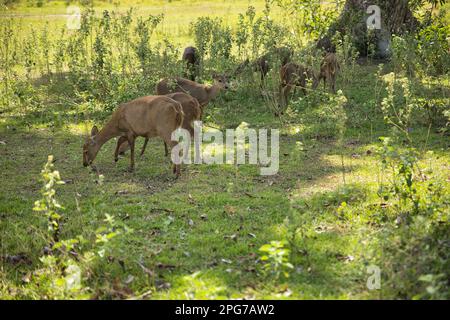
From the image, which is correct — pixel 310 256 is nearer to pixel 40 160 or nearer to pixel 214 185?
pixel 214 185

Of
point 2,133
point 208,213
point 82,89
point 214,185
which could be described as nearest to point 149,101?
point 214,185

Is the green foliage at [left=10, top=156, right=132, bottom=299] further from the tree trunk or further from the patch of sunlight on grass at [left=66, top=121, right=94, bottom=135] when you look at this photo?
the tree trunk

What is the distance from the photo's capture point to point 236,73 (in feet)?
42.4

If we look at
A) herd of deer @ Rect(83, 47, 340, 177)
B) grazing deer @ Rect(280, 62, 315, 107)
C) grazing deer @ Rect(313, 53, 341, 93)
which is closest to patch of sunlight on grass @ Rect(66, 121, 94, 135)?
herd of deer @ Rect(83, 47, 340, 177)

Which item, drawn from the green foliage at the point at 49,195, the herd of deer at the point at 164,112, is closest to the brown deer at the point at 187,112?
the herd of deer at the point at 164,112

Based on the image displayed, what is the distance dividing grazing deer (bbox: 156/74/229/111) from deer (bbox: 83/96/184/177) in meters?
1.90

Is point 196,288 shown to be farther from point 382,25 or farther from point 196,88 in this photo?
point 382,25

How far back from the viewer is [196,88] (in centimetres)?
1167

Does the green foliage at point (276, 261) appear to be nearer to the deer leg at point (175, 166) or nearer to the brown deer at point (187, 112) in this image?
the deer leg at point (175, 166)

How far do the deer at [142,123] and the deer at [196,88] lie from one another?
189 cm

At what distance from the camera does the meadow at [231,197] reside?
5496 millimetres

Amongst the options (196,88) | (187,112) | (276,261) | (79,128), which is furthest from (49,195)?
(196,88)

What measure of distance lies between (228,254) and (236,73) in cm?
726
